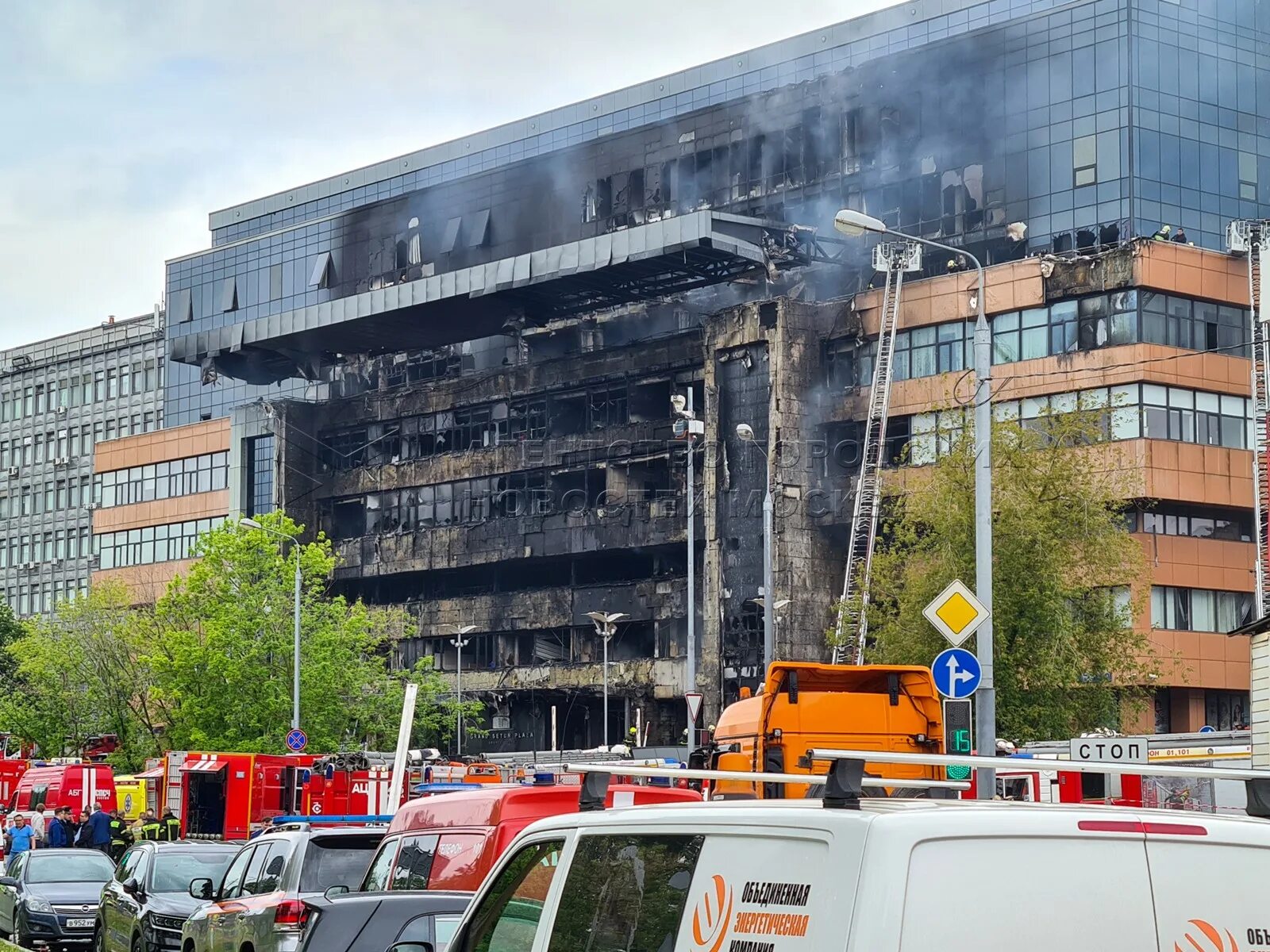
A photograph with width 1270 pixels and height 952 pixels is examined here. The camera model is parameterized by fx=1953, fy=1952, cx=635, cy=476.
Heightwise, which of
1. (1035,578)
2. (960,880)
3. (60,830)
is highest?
(1035,578)

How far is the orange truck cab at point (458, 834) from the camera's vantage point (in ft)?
42.6

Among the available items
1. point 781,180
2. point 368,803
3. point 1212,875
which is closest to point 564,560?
point 781,180

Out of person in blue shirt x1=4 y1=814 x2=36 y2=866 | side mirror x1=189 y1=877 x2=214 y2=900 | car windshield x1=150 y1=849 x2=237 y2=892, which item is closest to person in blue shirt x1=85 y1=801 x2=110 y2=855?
person in blue shirt x1=4 y1=814 x2=36 y2=866

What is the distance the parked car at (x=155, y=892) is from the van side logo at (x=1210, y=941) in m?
15.7

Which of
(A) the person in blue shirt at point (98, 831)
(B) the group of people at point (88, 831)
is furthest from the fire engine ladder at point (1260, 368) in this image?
(A) the person in blue shirt at point (98, 831)

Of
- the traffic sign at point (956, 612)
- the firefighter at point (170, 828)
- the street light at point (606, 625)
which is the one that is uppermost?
the street light at point (606, 625)

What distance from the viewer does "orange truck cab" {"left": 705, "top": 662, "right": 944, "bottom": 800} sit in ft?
73.9

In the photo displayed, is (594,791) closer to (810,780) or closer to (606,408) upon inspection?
(810,780)

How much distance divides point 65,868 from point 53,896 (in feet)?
3.40

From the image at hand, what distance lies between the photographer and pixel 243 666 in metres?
59.7

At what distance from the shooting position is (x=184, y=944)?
54.5 ft

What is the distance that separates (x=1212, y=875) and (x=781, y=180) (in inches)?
2944

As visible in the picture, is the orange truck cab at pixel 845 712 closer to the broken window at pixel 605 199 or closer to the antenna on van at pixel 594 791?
the antenna on van at pixel 594 791

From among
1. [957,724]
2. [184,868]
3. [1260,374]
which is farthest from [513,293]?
[957,724]
